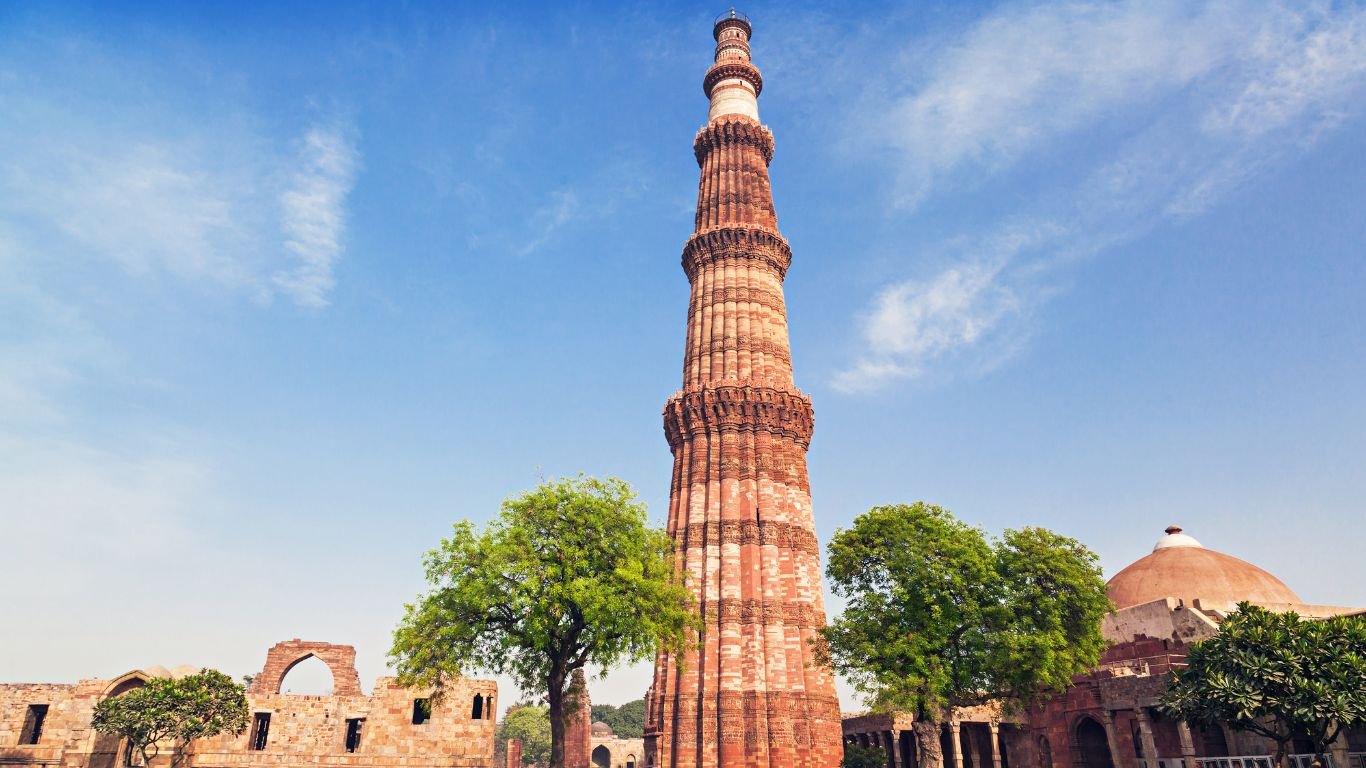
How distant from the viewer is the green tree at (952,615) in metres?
26.2

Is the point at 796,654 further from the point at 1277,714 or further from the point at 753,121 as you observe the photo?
the point at 753,121

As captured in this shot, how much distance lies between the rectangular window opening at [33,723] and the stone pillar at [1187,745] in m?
48.0

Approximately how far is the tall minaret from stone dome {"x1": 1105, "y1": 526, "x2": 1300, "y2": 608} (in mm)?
15314

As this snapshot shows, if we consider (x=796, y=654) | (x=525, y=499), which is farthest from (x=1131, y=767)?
(x=525, y=499)

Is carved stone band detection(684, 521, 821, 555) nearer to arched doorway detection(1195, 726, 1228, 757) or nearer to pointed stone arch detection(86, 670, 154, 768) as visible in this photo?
arched doorway detection(1195, 726, 1228, 757)

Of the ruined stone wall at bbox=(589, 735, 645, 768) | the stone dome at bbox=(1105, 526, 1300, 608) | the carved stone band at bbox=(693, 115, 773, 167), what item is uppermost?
the carved stone band at bbox=(693, 115, 773, 167)

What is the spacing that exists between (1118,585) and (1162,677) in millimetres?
15269

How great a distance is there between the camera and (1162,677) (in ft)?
93.9

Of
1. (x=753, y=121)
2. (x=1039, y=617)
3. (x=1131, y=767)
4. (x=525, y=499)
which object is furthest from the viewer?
(x=753, y=121)

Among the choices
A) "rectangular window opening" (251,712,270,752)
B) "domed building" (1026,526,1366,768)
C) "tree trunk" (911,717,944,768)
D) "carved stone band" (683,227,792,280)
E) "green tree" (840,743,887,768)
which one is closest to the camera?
"tree trunk" (911,717,944,768)

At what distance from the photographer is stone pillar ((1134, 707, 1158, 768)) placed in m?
28.8

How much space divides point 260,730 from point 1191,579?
44.7 m

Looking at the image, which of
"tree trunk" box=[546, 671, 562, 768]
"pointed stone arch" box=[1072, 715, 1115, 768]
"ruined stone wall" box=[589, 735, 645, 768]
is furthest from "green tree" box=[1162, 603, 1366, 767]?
"ruined stone wall" box=[589, 735, 645, 768]

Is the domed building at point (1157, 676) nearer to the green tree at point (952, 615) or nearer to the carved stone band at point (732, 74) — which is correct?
the green tree at point (952, 615)
